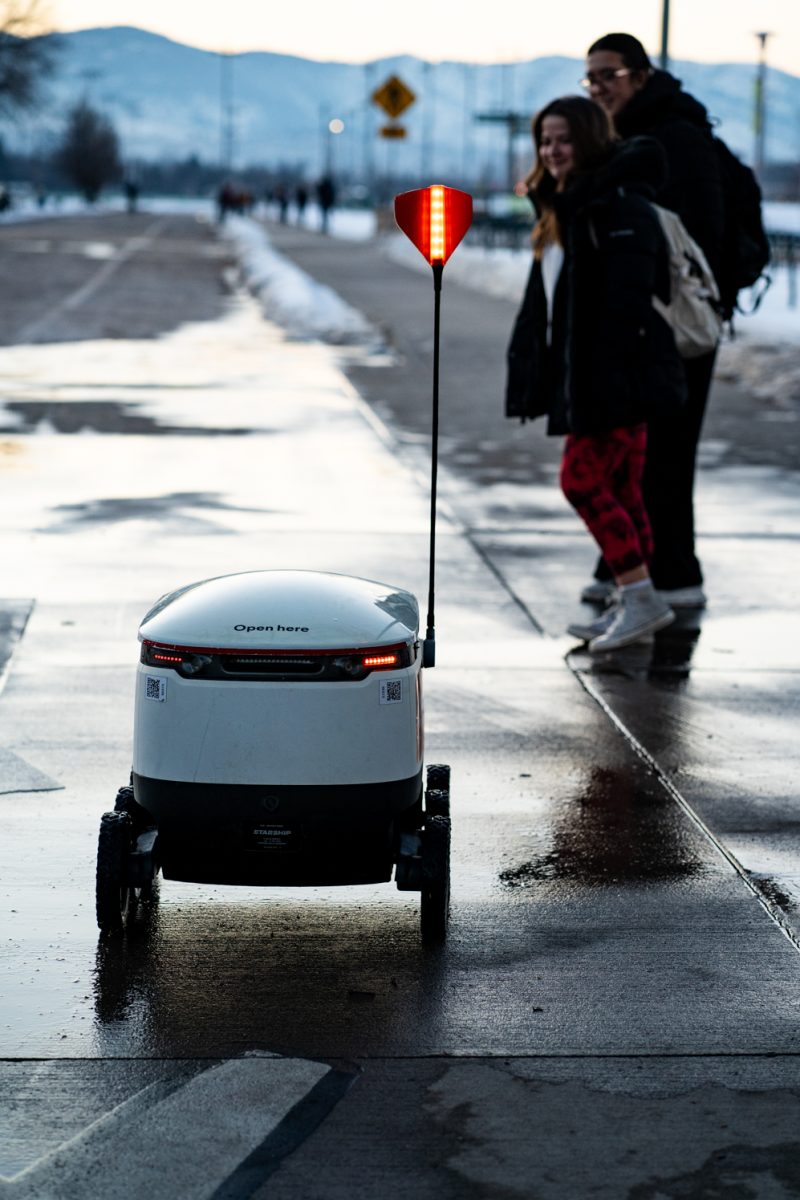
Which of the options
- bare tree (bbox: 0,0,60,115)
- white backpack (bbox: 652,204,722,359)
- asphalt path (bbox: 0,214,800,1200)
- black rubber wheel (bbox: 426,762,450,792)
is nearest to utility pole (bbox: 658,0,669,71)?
asphalt path (bbox: 0,214,800,1200)

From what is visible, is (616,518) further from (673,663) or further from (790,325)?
(790,325)

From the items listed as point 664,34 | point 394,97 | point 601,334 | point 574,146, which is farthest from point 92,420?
point 394,97

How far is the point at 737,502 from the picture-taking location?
34.9 ft

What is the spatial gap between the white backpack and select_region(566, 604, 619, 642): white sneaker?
3.27 feet

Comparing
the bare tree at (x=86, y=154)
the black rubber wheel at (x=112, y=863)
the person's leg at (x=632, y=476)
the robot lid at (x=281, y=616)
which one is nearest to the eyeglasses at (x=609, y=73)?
the person's leg at (x=632, y=476)

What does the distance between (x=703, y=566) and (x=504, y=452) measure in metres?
A: 4.16

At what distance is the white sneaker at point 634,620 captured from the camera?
6.98 meters

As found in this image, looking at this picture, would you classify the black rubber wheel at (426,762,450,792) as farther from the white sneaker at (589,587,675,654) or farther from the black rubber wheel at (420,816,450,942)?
the white sneaker at (589,587,675,654)

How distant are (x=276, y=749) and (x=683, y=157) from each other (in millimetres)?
4133

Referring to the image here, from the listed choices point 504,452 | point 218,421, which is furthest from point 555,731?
point 218,421

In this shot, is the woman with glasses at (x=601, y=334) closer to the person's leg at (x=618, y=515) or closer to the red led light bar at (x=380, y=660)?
the person's leg at (x=618, y=515)

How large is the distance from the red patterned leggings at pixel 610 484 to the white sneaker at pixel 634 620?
0.37 ft

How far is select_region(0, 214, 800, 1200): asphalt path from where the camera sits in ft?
10.5

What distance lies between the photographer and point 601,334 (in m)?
6.70
